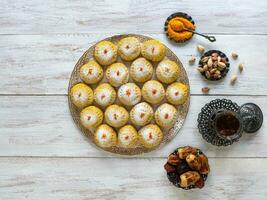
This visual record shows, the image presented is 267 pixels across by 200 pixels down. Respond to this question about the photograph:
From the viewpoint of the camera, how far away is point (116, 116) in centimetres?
136

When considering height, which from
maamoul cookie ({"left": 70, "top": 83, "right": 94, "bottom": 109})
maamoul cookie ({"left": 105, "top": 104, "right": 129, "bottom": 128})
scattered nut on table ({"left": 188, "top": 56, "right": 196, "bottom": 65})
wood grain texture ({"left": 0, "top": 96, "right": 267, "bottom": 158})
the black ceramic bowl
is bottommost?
the black ceramic bowl

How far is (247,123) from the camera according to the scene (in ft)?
4.61

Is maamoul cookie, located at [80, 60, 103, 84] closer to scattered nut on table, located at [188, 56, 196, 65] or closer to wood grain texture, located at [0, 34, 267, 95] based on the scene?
wood grain texture, located at [0, 34, 267, 95]

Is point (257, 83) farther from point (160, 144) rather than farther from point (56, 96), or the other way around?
point (56, 96)

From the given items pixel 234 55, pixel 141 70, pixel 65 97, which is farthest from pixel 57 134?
pixel 234 55

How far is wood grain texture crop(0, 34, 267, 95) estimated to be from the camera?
56.2 inches

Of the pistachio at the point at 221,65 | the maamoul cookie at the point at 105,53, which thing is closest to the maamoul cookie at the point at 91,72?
the maamoul cookie at the point at 105,53

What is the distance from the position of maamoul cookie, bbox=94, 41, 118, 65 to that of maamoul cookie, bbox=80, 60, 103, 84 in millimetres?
23

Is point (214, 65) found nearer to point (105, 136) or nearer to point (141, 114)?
point (141, 114)

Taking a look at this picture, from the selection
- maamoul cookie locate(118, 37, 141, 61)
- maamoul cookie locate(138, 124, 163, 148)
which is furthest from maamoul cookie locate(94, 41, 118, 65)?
maamoul cookie locate(138, 124, 163, 148)

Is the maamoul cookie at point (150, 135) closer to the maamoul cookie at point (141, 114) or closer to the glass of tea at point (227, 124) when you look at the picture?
the maamoul cookie at point (141, 114)

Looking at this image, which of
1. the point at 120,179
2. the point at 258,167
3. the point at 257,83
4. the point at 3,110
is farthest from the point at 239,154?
the point at 3,110

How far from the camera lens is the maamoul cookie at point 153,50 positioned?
53.8 inches

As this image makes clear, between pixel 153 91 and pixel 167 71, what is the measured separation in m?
0.07
